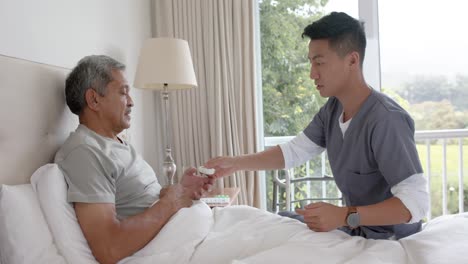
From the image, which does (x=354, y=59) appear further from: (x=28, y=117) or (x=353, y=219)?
(x=28, y=117)

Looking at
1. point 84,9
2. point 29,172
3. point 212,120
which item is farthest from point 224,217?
point 212,120

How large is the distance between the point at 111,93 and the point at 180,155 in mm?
1506

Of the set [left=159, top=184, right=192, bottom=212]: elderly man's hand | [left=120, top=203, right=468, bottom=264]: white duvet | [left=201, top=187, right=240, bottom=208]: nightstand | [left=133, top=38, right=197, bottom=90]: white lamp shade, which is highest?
[left=133, top=38, right=197, bottom=90]: white lamp shade

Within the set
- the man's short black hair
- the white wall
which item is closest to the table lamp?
the white wall

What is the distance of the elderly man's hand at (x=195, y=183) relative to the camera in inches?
59.5

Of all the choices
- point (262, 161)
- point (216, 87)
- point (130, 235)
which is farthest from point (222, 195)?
point (130, 235)

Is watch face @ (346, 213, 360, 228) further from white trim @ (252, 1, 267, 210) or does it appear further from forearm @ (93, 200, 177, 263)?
white trim @ (252, 1, 267, 210)

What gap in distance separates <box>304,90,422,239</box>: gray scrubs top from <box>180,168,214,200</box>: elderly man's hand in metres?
0.52

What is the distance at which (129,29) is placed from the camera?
2506 millimetres

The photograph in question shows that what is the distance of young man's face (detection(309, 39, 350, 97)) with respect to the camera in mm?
1445

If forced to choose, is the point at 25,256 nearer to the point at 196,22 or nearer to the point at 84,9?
the point at 84,9

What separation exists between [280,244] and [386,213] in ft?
1.11

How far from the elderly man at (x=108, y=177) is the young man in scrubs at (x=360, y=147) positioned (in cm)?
48

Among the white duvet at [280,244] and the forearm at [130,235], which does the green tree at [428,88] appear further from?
the forearm at [130,235]
